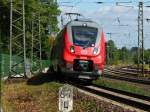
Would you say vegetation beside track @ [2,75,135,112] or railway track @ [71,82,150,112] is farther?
railway track @ [71,82,150,112]

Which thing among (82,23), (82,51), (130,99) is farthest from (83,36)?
(130,99)

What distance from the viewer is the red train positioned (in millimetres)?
27469

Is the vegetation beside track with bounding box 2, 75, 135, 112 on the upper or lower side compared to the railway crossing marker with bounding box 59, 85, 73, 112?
lower

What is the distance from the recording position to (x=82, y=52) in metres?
27.5

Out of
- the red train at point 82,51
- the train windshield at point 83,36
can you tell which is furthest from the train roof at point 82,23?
the train windshield at point 83,36

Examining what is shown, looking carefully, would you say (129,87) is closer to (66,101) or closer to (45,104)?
(45,104)

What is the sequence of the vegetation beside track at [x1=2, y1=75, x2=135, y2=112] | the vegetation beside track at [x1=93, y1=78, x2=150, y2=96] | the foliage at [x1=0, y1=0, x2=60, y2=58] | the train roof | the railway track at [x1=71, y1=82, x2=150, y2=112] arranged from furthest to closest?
1. the foliage at [x1=0, y1=0, x2=60, y2=58]
2. the train roof
3. the vegetation beside track at [x1=93, y1=78, x2=150, y2=96]
4. the railway track at [x1=71, y1=82, x2=150, y2=112]
5. the vegetation beside track at [x1=2, y1=75, x2=135, y2=112]

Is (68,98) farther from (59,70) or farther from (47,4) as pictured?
(47,4)

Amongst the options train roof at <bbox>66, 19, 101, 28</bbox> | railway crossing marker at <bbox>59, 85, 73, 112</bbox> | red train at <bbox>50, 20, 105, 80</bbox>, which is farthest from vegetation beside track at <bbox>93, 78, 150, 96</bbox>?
railway crossing marker at <bbox>59, 85, 73, 112</bbox>

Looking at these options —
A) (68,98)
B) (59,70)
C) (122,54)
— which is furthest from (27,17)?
(122,54)

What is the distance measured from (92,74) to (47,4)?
69.9 m

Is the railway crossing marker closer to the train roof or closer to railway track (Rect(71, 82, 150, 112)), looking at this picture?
railway track (Rect(71, 82, 150, 112))

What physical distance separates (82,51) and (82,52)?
→ 2.1 inches

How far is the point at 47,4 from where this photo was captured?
9662cm
